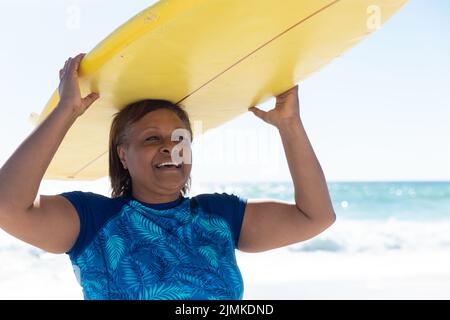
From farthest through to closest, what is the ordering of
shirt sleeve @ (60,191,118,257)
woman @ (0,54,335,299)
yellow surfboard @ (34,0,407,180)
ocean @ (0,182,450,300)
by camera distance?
ocean @ (0,182,450,300), shirt sleeve @ (60,191,118,257), woman @ (0,54,335,299), yellow surfboard @ (34,0,407,180)

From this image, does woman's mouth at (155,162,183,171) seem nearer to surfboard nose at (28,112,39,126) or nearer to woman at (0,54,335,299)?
woman at (0,54,335,299)

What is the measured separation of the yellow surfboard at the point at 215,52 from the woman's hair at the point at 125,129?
31 mm

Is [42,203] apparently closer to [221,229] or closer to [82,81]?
[82,81]

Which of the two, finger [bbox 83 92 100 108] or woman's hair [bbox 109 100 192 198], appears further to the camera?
woman's hair [bbox 109 100 192 198]

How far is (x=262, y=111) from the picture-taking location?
2.69 meters

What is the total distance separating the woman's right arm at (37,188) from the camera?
194 cm

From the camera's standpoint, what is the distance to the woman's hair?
7.97 ft

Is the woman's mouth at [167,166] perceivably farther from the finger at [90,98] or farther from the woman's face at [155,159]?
the finger at [90,98]

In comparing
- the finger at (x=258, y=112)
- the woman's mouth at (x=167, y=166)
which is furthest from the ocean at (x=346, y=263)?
the woman's mouth at (x=167, y=166)

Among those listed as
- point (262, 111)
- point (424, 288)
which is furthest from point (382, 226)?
point (262, 111)

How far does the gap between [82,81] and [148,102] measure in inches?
13.1

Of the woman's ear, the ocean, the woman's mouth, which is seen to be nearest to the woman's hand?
the woman's mouth

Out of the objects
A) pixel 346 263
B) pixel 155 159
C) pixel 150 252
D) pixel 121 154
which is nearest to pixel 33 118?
pixel 121 154

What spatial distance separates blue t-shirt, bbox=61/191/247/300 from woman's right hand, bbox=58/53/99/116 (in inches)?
12.4
